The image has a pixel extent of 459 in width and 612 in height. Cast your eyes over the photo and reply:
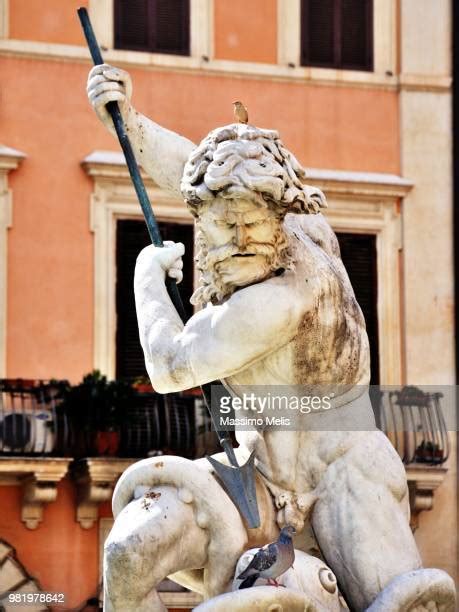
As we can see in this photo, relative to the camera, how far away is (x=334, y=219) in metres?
23.9

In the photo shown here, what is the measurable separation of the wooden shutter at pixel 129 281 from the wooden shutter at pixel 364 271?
5.83 feet

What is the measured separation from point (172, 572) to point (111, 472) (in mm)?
15822

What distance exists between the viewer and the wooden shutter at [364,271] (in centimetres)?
2395

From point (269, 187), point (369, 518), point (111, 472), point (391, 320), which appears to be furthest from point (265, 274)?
point (391, 320)

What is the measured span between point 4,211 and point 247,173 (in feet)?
55.6

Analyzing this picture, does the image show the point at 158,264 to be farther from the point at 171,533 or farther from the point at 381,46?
the point at 381,46

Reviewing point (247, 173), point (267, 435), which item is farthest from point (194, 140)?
point (247, 173)

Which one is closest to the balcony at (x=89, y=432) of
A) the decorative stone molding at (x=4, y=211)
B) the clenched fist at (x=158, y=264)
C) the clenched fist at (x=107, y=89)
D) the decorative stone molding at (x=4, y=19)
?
the decorative stone molding at (x=4, y=211)

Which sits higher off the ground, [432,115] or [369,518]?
[432,115]

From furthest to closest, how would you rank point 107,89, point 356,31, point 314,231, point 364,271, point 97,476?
point 356,31 < point 364,271 < point 97,476 < point 107,89 < point 314,231

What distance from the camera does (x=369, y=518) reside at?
6211mm

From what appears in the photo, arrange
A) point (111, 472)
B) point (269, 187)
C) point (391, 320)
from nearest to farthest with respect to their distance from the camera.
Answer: point (269, 187), point (111, 472), point (391, 320)

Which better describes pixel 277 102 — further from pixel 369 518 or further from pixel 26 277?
pixel 369 518

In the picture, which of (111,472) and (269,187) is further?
(111,472)
